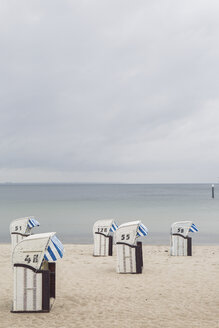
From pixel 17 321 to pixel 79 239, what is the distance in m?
16.2

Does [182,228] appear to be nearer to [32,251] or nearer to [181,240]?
[181,240]

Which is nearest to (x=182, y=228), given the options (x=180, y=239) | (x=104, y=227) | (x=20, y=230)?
(x=180, y=239)

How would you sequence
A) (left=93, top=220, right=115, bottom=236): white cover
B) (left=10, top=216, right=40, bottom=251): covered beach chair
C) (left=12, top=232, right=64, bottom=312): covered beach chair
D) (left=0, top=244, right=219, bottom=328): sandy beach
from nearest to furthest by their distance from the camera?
(left=0, top=244, right=219, bottom=328): sandy beach → (left=12, top=232, right=64, bottom=312): covered beach chair → (left=10, top=216, right=40, bottom=251): covered beach chair → (left=93, top=220, right=115, bottom=236): white cover

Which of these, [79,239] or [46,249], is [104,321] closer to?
[46,249]

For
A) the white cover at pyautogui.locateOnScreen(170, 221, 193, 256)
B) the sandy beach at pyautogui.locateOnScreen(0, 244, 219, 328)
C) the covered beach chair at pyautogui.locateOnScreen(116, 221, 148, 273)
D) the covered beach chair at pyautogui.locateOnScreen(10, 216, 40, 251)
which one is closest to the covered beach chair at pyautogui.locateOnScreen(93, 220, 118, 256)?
the sandy beach at pyautogui.locateOnScreen(0, 244, 219, 328)

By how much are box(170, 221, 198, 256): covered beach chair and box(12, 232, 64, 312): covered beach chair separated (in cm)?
772

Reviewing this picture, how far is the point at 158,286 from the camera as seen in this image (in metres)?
8.74

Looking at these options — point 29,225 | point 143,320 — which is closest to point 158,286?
point 143,320

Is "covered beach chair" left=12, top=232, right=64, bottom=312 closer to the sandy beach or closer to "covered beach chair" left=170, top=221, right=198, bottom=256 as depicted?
the sandy beach

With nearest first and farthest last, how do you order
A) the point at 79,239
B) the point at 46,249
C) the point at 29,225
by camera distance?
the point at 46,249 < the point at 29,225 < the point at 79,239

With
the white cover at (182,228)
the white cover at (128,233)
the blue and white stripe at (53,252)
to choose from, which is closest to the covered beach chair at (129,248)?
the white cover at (128,233)

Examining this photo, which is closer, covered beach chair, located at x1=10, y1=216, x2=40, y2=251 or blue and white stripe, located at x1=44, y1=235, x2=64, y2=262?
blue and white stripe, located at x1=44, y1=235, x2=64, y2=262

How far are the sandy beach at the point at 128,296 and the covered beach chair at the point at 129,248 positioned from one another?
0.99ft

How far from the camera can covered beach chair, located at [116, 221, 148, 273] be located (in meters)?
9.93
